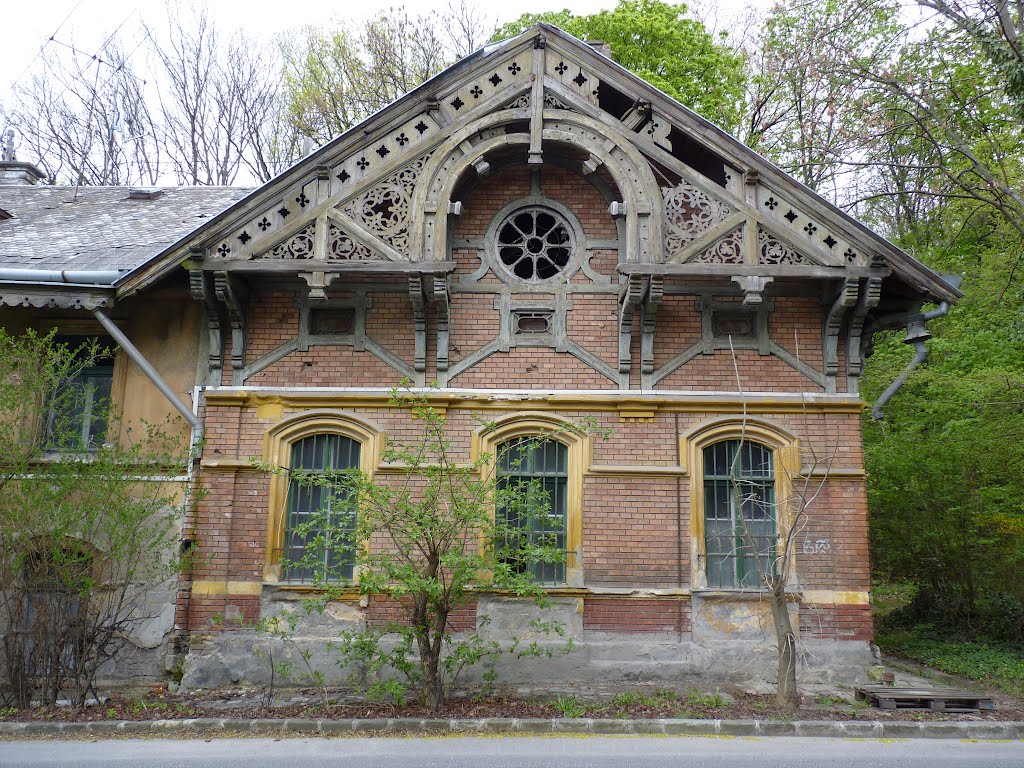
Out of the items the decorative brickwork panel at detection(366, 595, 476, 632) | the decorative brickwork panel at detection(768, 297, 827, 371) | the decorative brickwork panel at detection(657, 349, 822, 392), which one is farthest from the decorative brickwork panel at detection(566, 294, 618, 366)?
the decorative brickwork panel at detection(366, 595, 476, 632)

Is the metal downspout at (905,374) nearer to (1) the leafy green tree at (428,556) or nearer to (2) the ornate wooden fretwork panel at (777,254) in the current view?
(2) the ornate wooden fretwork panel at (777,254)

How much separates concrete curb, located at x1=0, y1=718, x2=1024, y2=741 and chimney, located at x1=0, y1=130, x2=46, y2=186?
12.0m

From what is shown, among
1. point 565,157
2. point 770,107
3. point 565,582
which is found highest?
point 770,107

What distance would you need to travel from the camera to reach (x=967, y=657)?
36.8ft

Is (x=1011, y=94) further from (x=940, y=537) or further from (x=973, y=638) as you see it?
(x=973, y=638)

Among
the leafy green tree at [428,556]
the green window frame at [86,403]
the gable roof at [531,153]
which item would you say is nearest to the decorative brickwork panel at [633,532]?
the leafy green tree at [428,556]

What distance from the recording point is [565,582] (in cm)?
1006

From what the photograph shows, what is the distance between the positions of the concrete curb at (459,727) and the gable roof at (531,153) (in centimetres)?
478

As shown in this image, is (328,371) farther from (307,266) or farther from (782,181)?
(782,181)

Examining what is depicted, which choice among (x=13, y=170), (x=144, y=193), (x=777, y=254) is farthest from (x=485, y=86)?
(x=13, y=170)

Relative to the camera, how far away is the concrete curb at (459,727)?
25.9ft

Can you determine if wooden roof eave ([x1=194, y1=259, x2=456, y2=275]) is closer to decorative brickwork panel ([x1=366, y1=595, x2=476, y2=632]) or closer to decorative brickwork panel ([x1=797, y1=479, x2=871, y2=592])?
decorative brickwork panel ([x1=366, y1=595, x2=476, y2=632])

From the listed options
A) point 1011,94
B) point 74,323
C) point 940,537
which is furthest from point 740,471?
point 74,323

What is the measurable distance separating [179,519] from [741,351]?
7.29 metres
